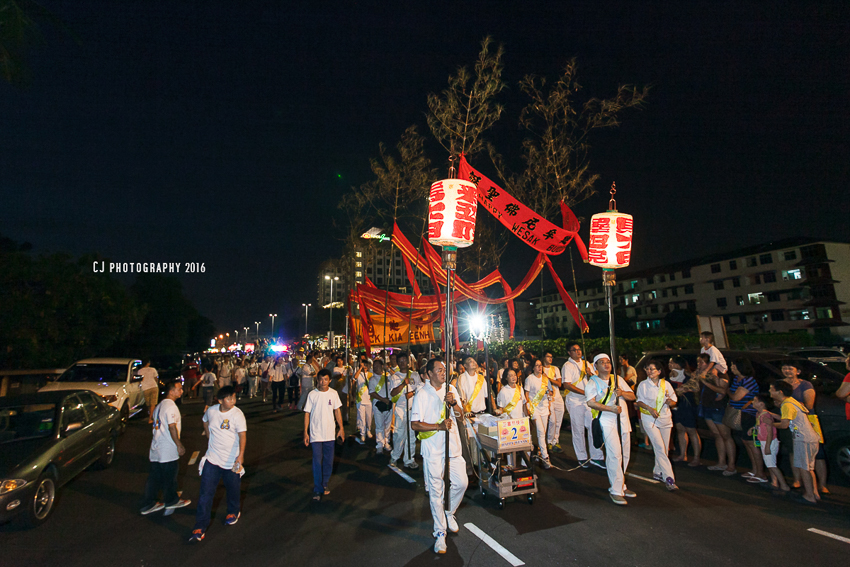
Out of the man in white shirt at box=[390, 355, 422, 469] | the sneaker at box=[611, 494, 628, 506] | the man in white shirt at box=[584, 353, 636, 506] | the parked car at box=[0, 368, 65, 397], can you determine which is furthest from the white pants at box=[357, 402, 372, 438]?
the parked car at box=[0, 368, 65, 397]

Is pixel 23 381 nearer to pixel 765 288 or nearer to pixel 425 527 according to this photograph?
pixel 425 527

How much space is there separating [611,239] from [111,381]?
1366cm

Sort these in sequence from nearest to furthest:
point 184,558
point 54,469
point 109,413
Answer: point 184,558, point 54,469, point 109,413

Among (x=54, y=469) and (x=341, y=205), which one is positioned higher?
(x=341, y=205)

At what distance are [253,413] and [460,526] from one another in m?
12.0

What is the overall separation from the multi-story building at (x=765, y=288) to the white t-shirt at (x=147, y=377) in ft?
117

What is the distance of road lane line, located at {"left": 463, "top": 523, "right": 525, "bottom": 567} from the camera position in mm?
4168

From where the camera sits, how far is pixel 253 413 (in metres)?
14.9

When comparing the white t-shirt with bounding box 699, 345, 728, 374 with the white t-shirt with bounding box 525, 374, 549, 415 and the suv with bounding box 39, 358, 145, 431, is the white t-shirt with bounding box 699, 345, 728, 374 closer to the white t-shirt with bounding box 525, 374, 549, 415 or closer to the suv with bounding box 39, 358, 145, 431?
the white t-shirt with bounding box 525, 374, 549, 415

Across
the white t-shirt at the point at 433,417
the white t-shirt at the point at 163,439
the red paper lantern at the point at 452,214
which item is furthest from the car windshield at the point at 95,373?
the white t-shirt at the point at 433,417

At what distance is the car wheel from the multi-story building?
4049cm

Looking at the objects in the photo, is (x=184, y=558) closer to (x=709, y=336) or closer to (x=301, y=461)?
(x=301, y=461)

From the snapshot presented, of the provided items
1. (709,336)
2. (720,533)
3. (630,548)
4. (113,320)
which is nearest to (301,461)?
(630,548)

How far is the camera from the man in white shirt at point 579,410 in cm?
772
